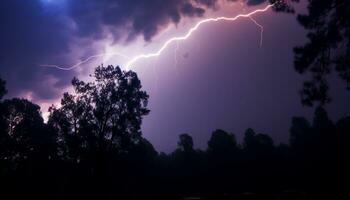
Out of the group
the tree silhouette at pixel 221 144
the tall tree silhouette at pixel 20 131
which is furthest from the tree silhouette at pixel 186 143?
the tall tree silhouette at pixel 20 131

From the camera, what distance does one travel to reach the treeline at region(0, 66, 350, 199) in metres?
28.5

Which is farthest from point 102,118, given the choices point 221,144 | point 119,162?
point 221,144

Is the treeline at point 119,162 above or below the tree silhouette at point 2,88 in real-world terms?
below

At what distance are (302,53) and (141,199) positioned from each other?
34108mm

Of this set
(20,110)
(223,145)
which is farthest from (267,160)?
(20,110)

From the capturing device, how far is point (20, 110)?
3834cm

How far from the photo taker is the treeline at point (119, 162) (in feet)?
93.5

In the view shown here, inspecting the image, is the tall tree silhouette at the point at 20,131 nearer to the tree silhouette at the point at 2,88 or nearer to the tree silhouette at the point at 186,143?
the tree silhouette at the point at 2,88

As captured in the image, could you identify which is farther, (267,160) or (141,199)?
(267,160)

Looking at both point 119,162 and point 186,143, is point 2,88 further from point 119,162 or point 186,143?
point 186,143

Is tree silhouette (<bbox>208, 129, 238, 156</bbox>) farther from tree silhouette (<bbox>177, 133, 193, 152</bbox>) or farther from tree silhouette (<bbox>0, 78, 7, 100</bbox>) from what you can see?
tree silhouette (<bbox>0, 78, 7, 100</bbox>)

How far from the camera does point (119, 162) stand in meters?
35.7

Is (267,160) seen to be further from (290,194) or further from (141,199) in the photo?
(290,194)

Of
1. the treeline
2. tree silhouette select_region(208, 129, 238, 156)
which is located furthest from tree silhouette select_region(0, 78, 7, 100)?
tree silhouette select_region(208, 129, 238, 156)
